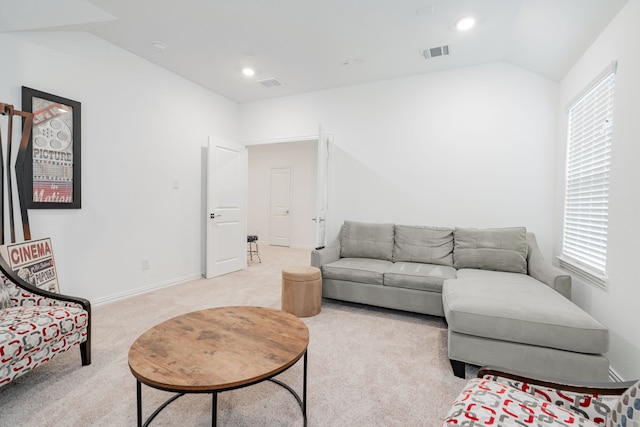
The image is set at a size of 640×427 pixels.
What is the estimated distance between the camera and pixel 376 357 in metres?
2.16

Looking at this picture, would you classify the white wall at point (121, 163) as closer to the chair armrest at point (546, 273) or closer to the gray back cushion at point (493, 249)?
the gray back cushion at point (493, 249)

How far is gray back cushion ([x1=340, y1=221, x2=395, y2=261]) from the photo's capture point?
349 centimetres

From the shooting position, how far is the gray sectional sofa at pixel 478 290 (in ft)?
5.61

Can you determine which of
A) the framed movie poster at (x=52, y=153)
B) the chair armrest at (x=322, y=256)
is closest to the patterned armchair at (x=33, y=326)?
the framed movie poster at (x=52, y=153)

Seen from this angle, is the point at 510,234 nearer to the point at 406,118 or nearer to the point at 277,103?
the point at 406,118

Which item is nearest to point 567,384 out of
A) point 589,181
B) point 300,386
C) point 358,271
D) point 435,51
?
point 300,386

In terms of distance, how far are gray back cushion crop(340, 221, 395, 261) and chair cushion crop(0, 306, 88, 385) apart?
8.44 ft

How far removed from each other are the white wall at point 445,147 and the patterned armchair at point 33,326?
2.95 m

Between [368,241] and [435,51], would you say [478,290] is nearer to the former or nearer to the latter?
[368,241]

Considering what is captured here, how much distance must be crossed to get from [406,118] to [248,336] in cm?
334

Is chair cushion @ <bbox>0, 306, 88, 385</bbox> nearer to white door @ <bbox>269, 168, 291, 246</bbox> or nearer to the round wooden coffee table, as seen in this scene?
the round wooden coffee table

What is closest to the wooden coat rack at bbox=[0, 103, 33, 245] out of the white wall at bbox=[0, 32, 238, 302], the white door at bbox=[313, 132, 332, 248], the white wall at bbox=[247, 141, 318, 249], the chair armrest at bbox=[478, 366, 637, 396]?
the white wall at bbox=[0, 32, 238, 302]

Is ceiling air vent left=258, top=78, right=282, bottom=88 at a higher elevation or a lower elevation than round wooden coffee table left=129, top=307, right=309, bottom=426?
higher

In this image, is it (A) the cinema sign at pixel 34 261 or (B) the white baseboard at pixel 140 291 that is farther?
(B) the white baseboard at pixel 140 291
